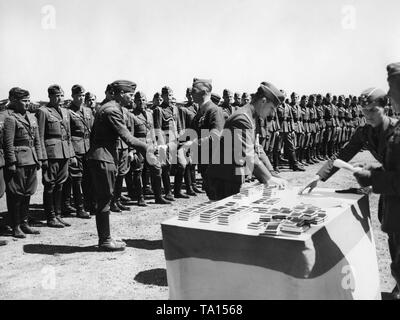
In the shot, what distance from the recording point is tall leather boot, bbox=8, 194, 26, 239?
6312mm

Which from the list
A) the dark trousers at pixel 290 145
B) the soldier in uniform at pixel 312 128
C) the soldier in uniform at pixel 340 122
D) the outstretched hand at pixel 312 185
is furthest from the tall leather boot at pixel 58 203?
the soldier in uniform at pixel 340 122

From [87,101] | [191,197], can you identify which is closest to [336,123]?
[191,197]

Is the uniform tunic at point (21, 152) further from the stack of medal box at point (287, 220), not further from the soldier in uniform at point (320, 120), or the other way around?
the soldier in uniform at point (320, 120)

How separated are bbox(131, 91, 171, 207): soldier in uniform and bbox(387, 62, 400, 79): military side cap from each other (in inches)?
237

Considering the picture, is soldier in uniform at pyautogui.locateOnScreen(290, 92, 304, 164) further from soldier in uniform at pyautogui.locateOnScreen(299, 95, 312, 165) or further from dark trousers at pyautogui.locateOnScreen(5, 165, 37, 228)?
dark trousers at pyautogui.locateOnScreen(5, 165, 37, 228)

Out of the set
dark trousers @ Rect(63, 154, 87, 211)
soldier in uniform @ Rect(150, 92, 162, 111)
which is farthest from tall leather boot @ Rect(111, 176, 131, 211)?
soldier in uniform @ Rect(150, 92, 162, 111)

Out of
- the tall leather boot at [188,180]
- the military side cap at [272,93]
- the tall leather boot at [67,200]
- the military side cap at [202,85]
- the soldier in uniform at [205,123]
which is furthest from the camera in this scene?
the tall leather boot at [188,180]

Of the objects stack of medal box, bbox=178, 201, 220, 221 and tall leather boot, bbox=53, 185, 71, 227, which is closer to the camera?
stack of medal box, bbox=178, 201, 220, 221

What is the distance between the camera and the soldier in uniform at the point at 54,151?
23.0 ft

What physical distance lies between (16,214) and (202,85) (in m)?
3.37

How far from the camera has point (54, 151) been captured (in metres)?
7.06

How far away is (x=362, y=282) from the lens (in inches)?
134

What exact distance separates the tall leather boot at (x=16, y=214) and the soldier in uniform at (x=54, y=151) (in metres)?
0.65

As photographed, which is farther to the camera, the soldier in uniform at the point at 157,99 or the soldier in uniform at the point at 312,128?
the soldier in uniform at the point at 312,128
